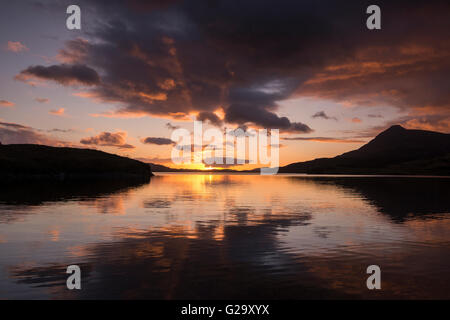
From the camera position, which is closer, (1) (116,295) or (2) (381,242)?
(1) (116,295)

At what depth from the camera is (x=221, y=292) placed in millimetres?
15867

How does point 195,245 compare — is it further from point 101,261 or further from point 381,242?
point 381,242

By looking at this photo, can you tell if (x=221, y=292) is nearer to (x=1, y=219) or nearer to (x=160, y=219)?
(x=160, y=219)

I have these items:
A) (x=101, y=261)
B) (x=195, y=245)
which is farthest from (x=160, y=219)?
(x=101, y=261)

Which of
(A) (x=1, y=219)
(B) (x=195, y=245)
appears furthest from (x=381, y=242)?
(A) (x=1, y=219)

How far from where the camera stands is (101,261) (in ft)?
69.6

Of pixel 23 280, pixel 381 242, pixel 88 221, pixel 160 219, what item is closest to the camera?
pixel 23 280

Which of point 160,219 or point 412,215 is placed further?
point 412,215

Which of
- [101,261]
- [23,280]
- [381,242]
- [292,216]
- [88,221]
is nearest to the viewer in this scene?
[23,280]
